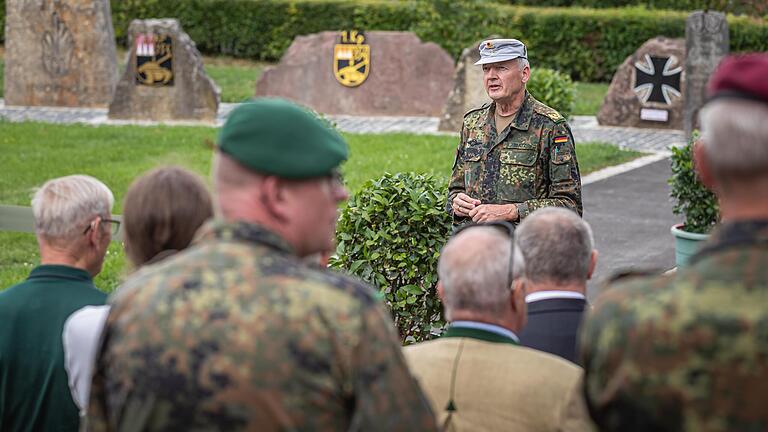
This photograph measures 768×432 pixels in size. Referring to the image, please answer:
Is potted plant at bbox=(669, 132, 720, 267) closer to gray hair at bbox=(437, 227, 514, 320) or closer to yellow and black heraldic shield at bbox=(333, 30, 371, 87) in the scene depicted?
gray hair at bbox=(437, 227, 514, 320)

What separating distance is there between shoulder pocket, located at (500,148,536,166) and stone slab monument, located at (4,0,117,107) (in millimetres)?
14502

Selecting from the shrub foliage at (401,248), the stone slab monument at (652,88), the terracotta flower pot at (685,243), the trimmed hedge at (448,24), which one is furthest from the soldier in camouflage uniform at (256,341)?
the trimmed hedge at (448,24)

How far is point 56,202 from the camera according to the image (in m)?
3.78

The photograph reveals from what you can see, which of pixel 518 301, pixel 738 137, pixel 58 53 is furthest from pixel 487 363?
pixel 58 53

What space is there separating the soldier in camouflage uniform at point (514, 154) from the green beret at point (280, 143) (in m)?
3.19

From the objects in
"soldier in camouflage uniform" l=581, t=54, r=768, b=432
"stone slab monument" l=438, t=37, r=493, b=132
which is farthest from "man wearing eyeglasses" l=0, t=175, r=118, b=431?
"stone slab monument" l=438, t=37, r=493, b=132

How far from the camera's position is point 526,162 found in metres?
5.88

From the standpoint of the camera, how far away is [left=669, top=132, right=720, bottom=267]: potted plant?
333 inches

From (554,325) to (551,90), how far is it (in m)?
12.2

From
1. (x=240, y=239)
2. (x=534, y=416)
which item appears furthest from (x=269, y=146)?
(x=534, y=416)

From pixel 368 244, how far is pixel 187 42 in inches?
495

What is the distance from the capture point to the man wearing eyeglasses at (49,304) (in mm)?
3773

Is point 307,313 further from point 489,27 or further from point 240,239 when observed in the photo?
point 489,27

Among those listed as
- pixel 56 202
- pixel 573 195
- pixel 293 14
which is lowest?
pixel 293 14
